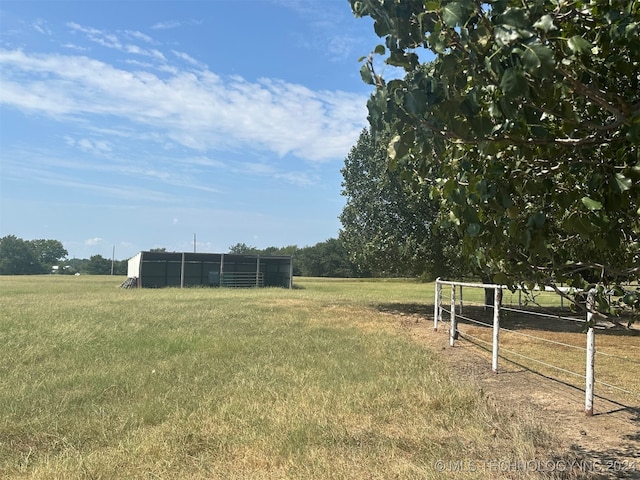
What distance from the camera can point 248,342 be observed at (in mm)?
10203

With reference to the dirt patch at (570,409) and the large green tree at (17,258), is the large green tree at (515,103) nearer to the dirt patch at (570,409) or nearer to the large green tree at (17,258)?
the dirt patch at (570,409)

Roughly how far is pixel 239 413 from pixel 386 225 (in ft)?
43.6

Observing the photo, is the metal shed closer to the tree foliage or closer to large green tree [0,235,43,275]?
the tree foliage

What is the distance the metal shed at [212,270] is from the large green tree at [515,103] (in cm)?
3983

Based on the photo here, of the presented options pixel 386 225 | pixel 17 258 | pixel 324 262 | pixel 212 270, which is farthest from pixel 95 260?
pixel 386 225

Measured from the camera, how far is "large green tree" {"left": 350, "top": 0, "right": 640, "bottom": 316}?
1637mm

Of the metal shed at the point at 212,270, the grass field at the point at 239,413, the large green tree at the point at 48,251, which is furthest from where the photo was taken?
the large green tree at the point at 48,251

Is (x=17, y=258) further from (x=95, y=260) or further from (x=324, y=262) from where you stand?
(x=324, y=262)

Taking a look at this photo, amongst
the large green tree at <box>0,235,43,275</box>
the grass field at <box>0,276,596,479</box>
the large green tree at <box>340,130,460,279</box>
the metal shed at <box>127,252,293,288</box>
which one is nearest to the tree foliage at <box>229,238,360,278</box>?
the metal shed at <box>127,252,293,288</box>

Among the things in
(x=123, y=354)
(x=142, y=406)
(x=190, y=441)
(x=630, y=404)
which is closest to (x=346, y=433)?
(x=190, y=441)

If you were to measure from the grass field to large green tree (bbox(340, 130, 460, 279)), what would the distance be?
725 centimetres

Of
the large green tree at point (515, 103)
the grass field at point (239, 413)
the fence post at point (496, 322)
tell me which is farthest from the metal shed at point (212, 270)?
the large green tree at point (515, 103)

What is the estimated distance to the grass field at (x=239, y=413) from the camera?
400cm

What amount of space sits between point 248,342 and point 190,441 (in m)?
5.68
